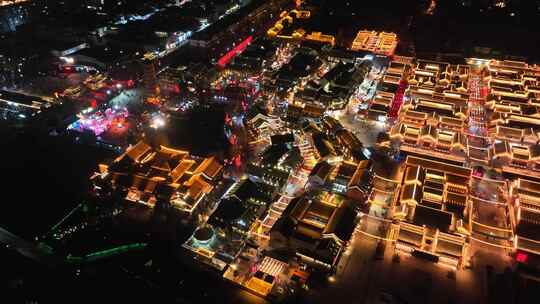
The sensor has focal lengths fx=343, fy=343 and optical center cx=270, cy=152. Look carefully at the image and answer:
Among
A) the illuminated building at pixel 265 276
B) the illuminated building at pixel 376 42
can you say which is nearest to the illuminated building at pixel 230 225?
the illuminated building at pixel 265 276

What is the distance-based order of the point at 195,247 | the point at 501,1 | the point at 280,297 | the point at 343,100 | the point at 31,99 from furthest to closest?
the point at 501,1 < the point at 31,99 < the point at 343,100 < the point at 195,247 < the point at 280,297

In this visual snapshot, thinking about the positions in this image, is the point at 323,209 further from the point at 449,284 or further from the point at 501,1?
the point at 501,1

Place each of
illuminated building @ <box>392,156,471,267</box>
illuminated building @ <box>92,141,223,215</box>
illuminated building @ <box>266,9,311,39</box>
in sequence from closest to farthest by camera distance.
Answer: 1. illuminated building @ <box>392,156,471,267</box>
2. illuminated building @ <box>92,141,223,215</box>
3. illuminated building @ <box>266,9,311,39</box>

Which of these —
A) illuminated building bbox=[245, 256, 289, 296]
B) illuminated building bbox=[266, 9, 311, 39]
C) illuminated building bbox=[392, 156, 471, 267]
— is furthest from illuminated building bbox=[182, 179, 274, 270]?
illuminated building bbox=[266, 9, 311, 39]

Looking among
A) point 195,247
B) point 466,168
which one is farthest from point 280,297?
point 466,168

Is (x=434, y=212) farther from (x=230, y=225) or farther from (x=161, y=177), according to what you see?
(x=161, y=177)

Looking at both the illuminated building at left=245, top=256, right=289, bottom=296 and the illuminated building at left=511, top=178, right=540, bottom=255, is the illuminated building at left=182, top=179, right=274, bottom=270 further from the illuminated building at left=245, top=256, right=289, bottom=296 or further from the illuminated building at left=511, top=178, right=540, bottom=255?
the illuminated building at left=511, top=178, right=540, bottom=255
